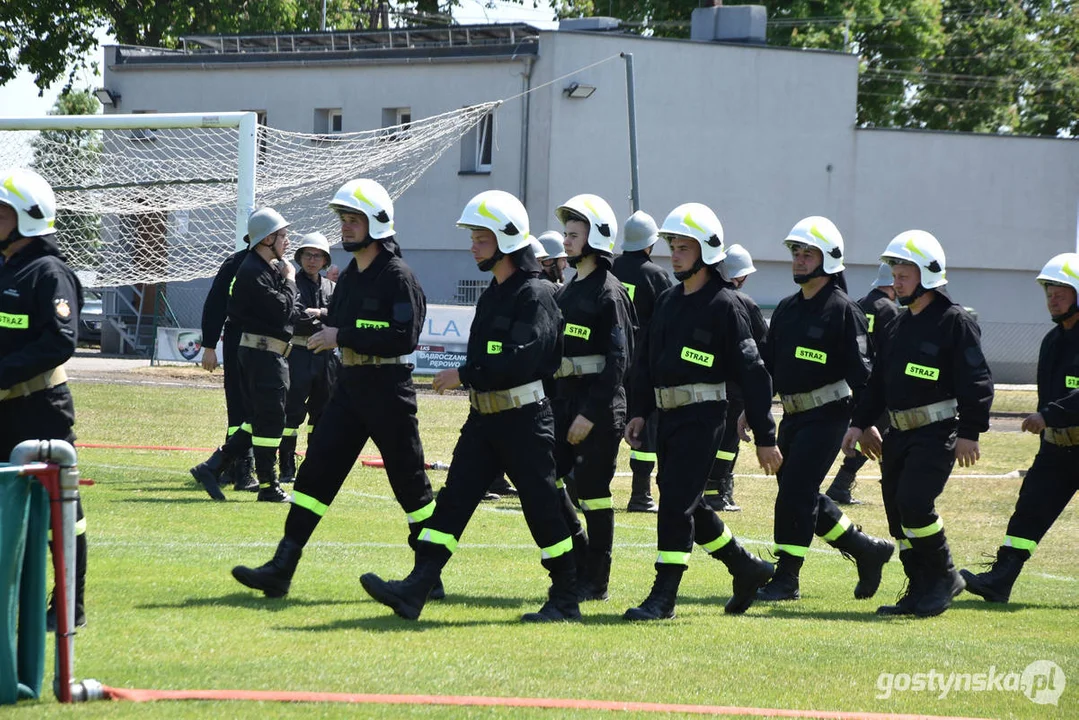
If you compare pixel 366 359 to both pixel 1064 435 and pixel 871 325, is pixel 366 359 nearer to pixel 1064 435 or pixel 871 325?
pixel 1064 435

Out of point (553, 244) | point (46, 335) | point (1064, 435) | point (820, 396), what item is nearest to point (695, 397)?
point (820, 396)

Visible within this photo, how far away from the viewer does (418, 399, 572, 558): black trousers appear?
804 cm

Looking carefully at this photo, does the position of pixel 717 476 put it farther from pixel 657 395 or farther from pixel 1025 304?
pixel 1025 304

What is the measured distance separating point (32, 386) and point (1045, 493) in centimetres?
653

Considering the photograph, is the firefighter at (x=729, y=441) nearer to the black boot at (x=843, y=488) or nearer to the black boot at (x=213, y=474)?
the black boot at (x=843, y=488)

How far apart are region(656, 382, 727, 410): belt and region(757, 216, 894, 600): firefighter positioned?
3.06ft

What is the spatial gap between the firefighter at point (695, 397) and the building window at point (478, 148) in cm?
2968

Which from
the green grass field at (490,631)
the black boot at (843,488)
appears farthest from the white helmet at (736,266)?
the black boot at (843,488)

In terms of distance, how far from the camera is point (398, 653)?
6988 millimetres

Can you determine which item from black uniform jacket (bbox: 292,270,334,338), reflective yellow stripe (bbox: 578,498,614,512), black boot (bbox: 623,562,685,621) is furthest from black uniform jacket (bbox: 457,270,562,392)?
black uniform jacket (bbox: 292,270,334,338)

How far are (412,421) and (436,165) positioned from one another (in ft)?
99.3

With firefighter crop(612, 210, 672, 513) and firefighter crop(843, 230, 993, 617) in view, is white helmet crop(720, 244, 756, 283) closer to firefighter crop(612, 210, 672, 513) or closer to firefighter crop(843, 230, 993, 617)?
firefighter crop(612, 210, 672, 513)

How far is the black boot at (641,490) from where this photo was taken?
13.4 meters

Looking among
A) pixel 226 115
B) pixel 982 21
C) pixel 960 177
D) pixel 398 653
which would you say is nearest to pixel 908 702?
pixel 398 653
